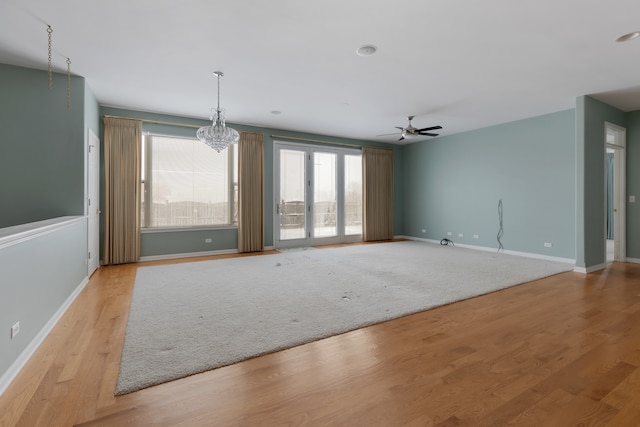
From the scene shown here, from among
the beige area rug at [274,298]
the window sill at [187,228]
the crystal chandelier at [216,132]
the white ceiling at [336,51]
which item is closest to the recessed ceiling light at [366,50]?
the white ceiling at [336,51]

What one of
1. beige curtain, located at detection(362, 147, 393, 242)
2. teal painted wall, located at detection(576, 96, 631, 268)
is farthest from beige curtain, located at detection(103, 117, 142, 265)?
teal painted wall, located at detection(576, 96, 631, 268)

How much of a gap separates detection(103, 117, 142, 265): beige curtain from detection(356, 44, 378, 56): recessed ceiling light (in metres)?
4.46

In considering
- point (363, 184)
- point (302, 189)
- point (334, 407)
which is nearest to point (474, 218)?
point (363, 184)

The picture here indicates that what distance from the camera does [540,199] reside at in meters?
6.16

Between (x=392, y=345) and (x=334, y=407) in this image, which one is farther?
(x=392, y=345)

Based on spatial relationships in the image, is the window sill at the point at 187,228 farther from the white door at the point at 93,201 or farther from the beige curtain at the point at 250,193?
the white door at the point at 93,201

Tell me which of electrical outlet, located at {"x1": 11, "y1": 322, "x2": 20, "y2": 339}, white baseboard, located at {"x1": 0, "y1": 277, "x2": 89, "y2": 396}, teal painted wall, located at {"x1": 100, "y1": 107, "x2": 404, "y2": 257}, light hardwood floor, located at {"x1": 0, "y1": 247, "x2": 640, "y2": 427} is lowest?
light hardwood floor, located at {"x1": 0, "y1": 247, "x2": 640, "y2": 427}

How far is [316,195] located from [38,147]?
17.6 ft

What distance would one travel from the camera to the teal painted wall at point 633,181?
568 cm

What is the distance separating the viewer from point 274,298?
11.8ft

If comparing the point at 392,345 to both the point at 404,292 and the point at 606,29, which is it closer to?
the point at 404,292

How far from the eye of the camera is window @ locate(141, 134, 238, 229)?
6016 millimetres

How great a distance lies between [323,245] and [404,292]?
428cm

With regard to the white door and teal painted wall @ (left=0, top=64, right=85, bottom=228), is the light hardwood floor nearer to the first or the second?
teal painted wall @ (left=0, top=64, right=85, bottom=228)
